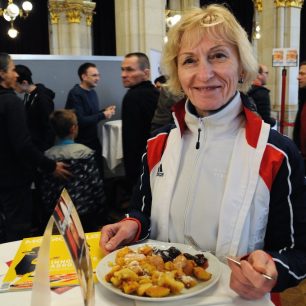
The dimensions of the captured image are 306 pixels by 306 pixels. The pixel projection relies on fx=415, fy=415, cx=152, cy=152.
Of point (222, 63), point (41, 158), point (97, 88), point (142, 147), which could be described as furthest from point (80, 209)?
point (97, 88)

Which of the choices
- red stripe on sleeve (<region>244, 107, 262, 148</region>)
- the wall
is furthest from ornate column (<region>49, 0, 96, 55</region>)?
red stripe on sleeve (<region>244, 107, 262, 148</region>)

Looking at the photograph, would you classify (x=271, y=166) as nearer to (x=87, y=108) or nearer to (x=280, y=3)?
(x=87, y=108)

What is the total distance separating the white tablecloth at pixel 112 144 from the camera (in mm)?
4926

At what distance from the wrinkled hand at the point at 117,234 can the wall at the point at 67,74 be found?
378 centimetres

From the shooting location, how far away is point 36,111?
3.80 meters

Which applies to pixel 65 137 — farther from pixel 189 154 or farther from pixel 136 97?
pixel 189 154

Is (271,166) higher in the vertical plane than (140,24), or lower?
lower

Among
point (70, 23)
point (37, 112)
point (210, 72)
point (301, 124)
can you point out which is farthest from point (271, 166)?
point (70, 23)

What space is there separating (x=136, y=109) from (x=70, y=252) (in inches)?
104

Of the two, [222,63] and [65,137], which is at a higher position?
[222,63]

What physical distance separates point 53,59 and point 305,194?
14.0 feet

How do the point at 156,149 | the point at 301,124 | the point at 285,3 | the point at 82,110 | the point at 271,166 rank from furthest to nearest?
the point at 285,3 → the point at 82,110 → the point at 301,124 → the point at 156,149 → the point at 271,166

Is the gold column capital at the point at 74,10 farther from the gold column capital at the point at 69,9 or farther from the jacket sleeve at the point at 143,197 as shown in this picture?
the jacket sleeve at the point at 143,197

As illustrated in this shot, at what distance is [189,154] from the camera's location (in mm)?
1376
